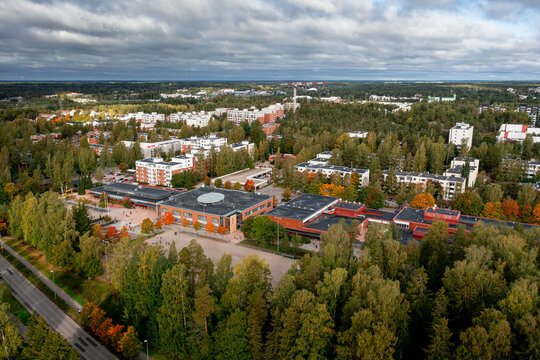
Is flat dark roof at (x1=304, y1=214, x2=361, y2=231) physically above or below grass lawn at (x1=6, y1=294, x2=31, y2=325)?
above

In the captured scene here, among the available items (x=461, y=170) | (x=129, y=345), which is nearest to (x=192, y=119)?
(x=461, y=170)

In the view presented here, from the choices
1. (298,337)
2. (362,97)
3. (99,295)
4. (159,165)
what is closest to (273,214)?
(99,295)

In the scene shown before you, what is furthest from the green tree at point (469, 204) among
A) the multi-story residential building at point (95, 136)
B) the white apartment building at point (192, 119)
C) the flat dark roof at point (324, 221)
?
the white apartment building at point (192, 119)

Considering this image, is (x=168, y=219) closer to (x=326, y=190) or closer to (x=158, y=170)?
(x=158, y=170)

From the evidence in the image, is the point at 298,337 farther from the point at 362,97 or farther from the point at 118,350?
the point at 362,97

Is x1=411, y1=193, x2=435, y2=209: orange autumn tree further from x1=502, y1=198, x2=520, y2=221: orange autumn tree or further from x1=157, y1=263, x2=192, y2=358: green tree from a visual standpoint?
x1=157, y1=263, x2=192, y2=358: green tree

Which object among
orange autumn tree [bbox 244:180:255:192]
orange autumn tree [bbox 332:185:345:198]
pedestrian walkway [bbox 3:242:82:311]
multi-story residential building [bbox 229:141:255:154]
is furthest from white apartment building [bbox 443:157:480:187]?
pedestrian walkway [bbox 3:242:82:311]

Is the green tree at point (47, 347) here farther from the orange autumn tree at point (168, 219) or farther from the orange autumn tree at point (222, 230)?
the orange autumn tree at point (168, 219)
